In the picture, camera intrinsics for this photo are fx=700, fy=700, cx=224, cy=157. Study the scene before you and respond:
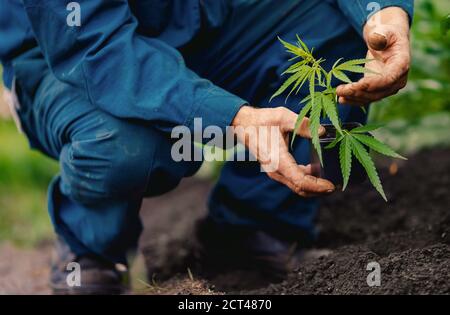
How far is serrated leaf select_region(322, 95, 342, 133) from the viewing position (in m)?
1.46

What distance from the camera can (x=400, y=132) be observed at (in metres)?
2.99

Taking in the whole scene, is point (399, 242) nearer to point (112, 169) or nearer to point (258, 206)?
point (258, 206)

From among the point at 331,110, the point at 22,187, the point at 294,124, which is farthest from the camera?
the point at 22,187

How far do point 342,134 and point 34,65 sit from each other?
3.45 ft

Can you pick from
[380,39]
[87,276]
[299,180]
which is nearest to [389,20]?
[380,39]

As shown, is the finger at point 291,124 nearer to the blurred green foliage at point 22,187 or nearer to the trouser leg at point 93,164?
the trouser leg at point 93,164

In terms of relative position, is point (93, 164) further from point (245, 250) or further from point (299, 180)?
point (245, 250)

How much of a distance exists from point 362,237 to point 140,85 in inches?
44.0

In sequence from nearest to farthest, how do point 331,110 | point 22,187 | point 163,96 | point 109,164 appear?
point 331,110 → point 163,96 → point 109,164 → point 22,187

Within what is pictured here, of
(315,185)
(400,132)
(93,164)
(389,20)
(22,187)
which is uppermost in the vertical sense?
(389,20)

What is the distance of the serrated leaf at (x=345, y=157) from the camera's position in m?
1.49

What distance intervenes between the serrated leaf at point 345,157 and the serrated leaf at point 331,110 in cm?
4

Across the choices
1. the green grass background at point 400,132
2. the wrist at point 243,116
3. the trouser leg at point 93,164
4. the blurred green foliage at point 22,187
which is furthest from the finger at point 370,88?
the blurred green foliage at point 22,187
